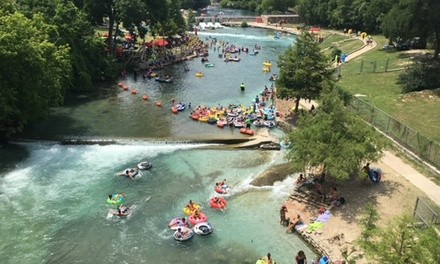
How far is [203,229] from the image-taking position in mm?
36406

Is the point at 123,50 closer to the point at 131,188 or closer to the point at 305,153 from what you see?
the point at 131,188

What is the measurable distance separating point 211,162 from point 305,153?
12.2 m

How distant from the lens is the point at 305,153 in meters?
39.9

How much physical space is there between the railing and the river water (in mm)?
10650

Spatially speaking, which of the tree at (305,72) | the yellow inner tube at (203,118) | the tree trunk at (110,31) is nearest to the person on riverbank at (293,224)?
the tree at (305,72)

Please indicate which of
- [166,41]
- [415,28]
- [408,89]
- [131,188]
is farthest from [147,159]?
[166,41]

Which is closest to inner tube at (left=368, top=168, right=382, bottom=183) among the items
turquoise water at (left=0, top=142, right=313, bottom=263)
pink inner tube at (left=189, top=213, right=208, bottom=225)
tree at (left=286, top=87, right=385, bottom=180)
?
tree at (left=286, top=87, right=385, bottom=180)

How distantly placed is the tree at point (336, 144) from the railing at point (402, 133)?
606 centimetres

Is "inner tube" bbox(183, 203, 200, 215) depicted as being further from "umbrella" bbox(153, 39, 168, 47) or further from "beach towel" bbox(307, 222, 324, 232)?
"umbrella" bbox(153, 39, 168, 47)

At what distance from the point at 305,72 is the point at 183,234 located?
28.1 metres

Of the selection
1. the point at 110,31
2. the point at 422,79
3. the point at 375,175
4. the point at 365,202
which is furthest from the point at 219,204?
the point at 110,31

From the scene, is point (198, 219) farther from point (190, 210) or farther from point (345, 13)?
point (345, 13)

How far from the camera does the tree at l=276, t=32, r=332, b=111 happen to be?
184 feet

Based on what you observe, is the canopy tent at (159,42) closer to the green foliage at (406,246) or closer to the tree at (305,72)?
the tree at (305,72)
